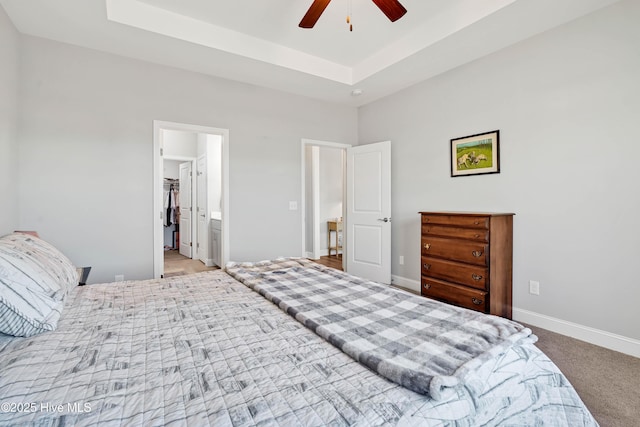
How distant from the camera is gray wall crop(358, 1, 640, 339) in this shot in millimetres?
2350

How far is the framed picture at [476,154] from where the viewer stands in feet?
10.3

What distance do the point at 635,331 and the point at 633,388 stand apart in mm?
625

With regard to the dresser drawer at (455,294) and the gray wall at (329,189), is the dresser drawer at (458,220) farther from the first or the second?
the gray wall at (329,189)

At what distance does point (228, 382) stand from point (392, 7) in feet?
8.13

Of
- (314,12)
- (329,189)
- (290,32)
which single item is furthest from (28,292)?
(329,189)

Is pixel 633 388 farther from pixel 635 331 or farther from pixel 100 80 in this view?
pixel 100 80

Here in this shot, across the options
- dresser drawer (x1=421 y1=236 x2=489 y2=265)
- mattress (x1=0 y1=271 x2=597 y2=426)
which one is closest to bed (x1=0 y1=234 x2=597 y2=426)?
mattress (x1=0 y1=271 x2=597 y2=426)

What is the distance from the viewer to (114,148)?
311 cm

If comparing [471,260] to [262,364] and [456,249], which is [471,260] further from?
[262,364]

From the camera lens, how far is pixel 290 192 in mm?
4215

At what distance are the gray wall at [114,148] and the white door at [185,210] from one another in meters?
2.79

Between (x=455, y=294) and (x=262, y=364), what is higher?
(x=262, y=364)

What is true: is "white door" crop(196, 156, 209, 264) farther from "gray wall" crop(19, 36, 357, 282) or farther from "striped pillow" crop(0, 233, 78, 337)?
"striped pillow" crop(0, 233, 78, 337)

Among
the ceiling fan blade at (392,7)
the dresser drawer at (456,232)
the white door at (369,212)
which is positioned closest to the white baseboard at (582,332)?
the dresser drawer at (456,232)
